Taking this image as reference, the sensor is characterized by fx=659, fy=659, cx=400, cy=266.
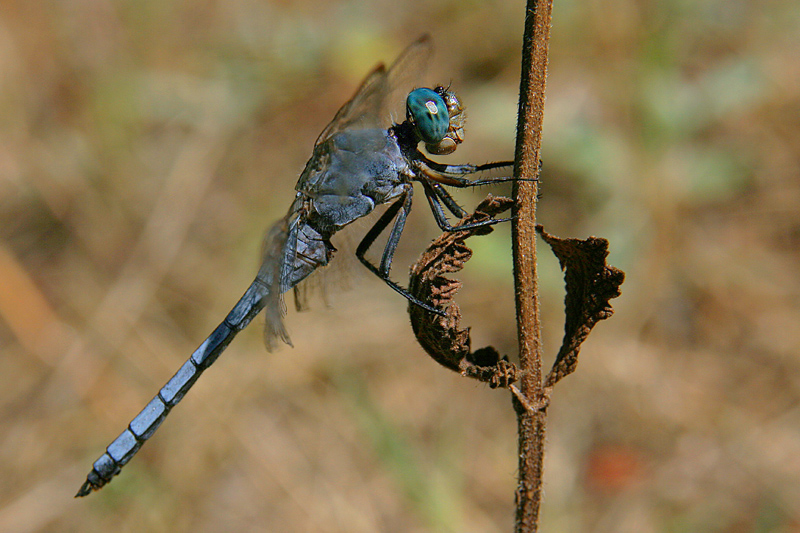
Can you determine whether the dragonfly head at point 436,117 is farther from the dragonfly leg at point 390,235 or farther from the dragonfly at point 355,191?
the dragonfly leg at point 390,235

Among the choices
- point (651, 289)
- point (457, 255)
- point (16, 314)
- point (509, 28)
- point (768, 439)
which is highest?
point (16, 314)

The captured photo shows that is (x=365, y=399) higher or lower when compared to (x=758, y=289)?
higher

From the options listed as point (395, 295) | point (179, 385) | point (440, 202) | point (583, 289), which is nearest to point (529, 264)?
point (583, 289)

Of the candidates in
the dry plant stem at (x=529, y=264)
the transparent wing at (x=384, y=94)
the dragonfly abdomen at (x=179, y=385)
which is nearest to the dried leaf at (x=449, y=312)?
the dry plant stem at (x=529, y=264)

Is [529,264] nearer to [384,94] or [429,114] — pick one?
[429,114]

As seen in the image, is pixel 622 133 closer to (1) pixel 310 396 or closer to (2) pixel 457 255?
(1) pixel 310 396

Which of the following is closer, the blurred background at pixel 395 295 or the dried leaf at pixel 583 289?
the dried leaf at pixel 583 289

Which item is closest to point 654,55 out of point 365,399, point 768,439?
point 768,439
